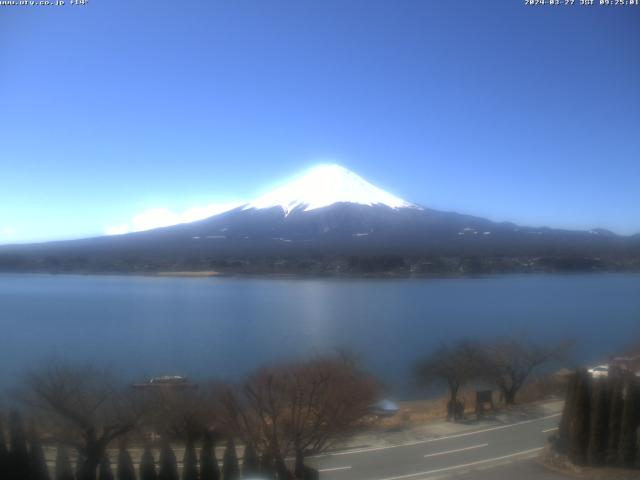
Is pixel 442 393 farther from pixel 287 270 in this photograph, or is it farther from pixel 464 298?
pixel 287 270

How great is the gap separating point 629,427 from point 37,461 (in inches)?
179

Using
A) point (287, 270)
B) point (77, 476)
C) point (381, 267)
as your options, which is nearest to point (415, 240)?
point (381, 267)

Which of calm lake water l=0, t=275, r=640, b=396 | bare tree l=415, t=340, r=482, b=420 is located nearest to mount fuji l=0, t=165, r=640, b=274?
calm lake water l=0, t=275, r=640, b=396

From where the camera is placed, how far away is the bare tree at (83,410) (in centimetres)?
415

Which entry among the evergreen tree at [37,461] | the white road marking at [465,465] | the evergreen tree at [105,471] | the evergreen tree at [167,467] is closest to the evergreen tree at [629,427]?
the white road marking at [465,465]

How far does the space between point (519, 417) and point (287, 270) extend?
867 inches

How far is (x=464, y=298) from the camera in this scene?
22625mm

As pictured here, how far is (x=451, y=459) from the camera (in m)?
4.75

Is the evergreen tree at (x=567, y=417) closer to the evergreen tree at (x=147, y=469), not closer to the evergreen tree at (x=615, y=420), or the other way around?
the evergreen tree at (x=615, y=420)

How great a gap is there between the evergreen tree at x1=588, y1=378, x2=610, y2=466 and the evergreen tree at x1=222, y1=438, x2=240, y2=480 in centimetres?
289

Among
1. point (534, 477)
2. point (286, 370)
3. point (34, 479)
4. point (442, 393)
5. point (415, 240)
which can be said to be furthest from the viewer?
point (415, 240)

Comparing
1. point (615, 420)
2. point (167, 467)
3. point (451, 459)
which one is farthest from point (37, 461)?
point (615, 420)

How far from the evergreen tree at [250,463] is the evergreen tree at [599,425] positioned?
2746 mm

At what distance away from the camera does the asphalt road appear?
438 cm
